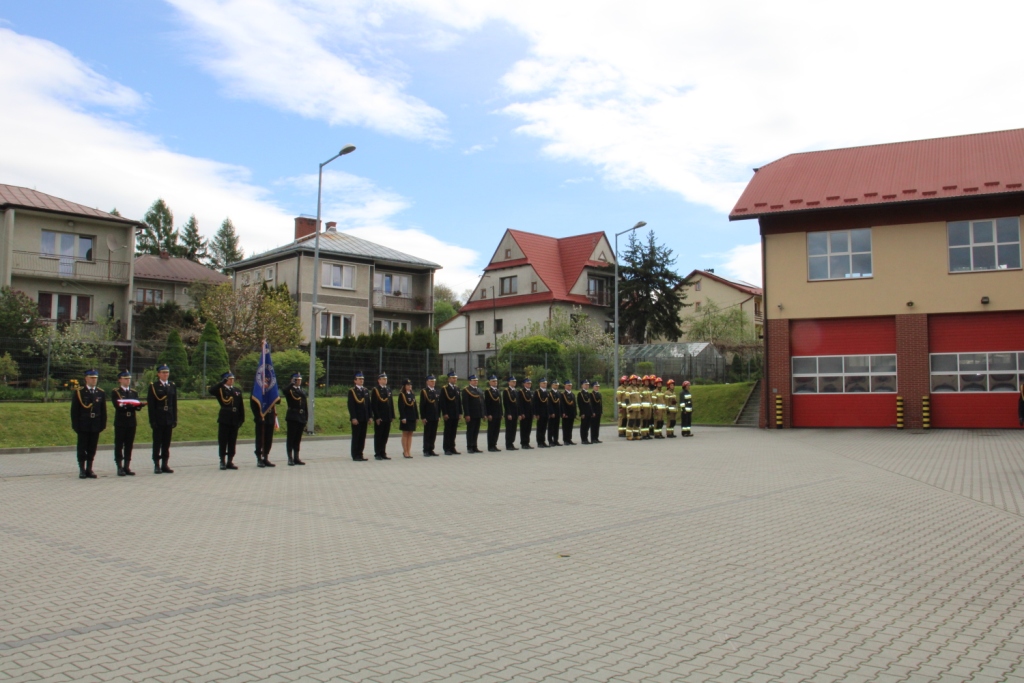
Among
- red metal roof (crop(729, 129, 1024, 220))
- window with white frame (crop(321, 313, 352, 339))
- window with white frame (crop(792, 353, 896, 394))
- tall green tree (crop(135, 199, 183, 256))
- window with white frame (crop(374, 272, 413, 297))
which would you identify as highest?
tall green tree (crop(135, 199, 183, 256))

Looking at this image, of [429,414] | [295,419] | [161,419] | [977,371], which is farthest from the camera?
[977,371]

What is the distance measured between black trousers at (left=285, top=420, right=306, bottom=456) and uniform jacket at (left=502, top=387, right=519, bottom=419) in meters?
6.04

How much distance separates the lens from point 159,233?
88562 millimetres

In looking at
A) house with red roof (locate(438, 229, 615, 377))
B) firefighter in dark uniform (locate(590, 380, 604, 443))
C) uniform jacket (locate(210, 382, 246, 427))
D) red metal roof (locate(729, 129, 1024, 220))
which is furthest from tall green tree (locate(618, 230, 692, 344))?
uniform jacket (locate(210, 382, 246, 427))

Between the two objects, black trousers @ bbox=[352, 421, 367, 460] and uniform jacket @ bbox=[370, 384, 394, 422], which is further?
uniform jacket @ bbox=[370, 384, 394, 422]

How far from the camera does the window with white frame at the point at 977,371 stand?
26844 millimetres

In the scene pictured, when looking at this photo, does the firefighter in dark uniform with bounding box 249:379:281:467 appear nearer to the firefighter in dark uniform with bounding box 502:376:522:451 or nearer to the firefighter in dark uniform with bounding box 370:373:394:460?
the firefighter in dark uniform with bounding box 370:373:394:460

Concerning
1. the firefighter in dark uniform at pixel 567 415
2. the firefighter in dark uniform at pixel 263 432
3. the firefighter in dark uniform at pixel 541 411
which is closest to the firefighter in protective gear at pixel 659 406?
the firefighter in dark uniform at pixel 567 415

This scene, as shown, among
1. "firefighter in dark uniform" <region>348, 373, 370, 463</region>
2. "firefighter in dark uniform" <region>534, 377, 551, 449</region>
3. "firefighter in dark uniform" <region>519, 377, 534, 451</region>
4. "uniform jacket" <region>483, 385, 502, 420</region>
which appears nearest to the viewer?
"firefighter in dark uniform" <region>348, 373, 370, 463</region>

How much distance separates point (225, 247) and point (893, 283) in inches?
3231

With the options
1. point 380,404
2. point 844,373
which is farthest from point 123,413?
point 844,373

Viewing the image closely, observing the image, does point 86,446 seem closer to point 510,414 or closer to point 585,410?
point 510,414

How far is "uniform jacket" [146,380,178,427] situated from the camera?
15.1 meters

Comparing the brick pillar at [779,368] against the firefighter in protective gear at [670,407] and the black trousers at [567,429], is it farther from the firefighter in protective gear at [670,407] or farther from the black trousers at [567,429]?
the black trousers at [567,429]
